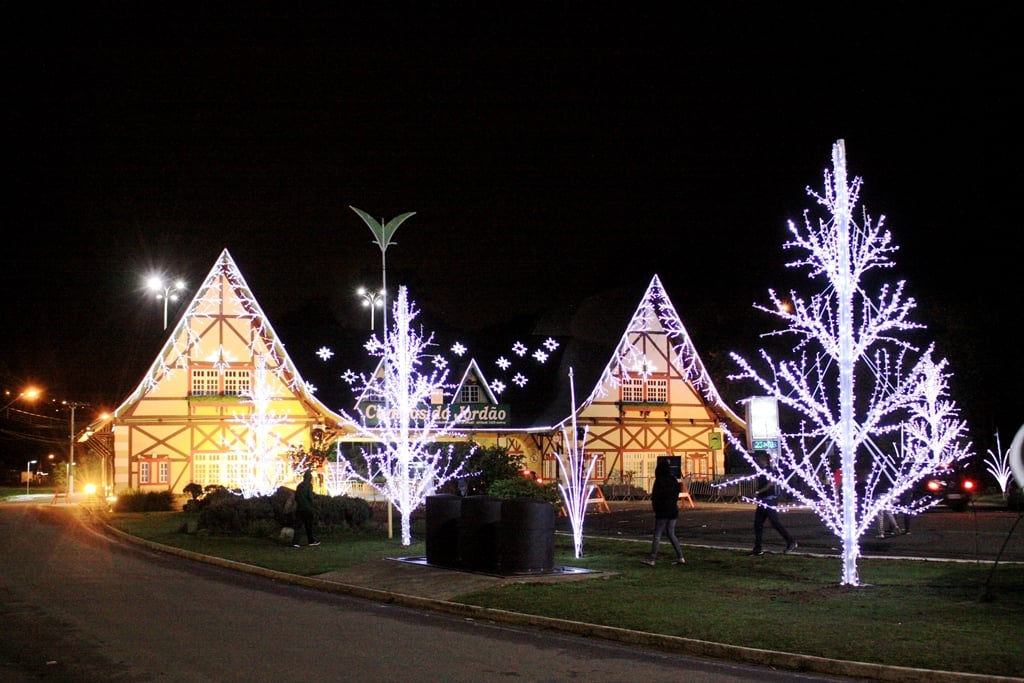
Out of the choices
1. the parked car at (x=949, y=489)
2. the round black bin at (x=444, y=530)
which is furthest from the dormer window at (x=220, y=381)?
the round black bin at (x=444, y=530)

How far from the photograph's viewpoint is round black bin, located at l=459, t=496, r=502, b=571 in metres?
16.5

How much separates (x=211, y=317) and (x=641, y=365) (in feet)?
59.5

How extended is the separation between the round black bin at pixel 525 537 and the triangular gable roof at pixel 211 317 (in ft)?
93.9

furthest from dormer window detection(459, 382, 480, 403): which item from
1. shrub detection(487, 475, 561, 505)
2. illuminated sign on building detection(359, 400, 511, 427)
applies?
shrub detection(487, 475, 561, 505)

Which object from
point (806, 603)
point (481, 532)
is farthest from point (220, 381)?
point (806, 603)

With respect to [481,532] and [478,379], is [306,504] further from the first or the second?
[478,379]

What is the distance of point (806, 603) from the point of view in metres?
12.9

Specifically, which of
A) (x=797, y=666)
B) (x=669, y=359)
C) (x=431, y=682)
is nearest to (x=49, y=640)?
(x=431, y=682)

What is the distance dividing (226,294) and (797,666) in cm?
3691

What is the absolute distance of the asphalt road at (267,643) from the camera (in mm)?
9555

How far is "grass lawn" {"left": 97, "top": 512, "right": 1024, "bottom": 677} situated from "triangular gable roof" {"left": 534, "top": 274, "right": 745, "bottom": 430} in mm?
26293

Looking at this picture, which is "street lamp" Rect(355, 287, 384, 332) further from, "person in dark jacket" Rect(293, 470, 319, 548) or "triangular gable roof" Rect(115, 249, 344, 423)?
"person in dark jacket" Rect(293, 470, 319, 548)

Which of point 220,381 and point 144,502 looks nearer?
point 144,502

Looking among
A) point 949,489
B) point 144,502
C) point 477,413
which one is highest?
point 477,413
